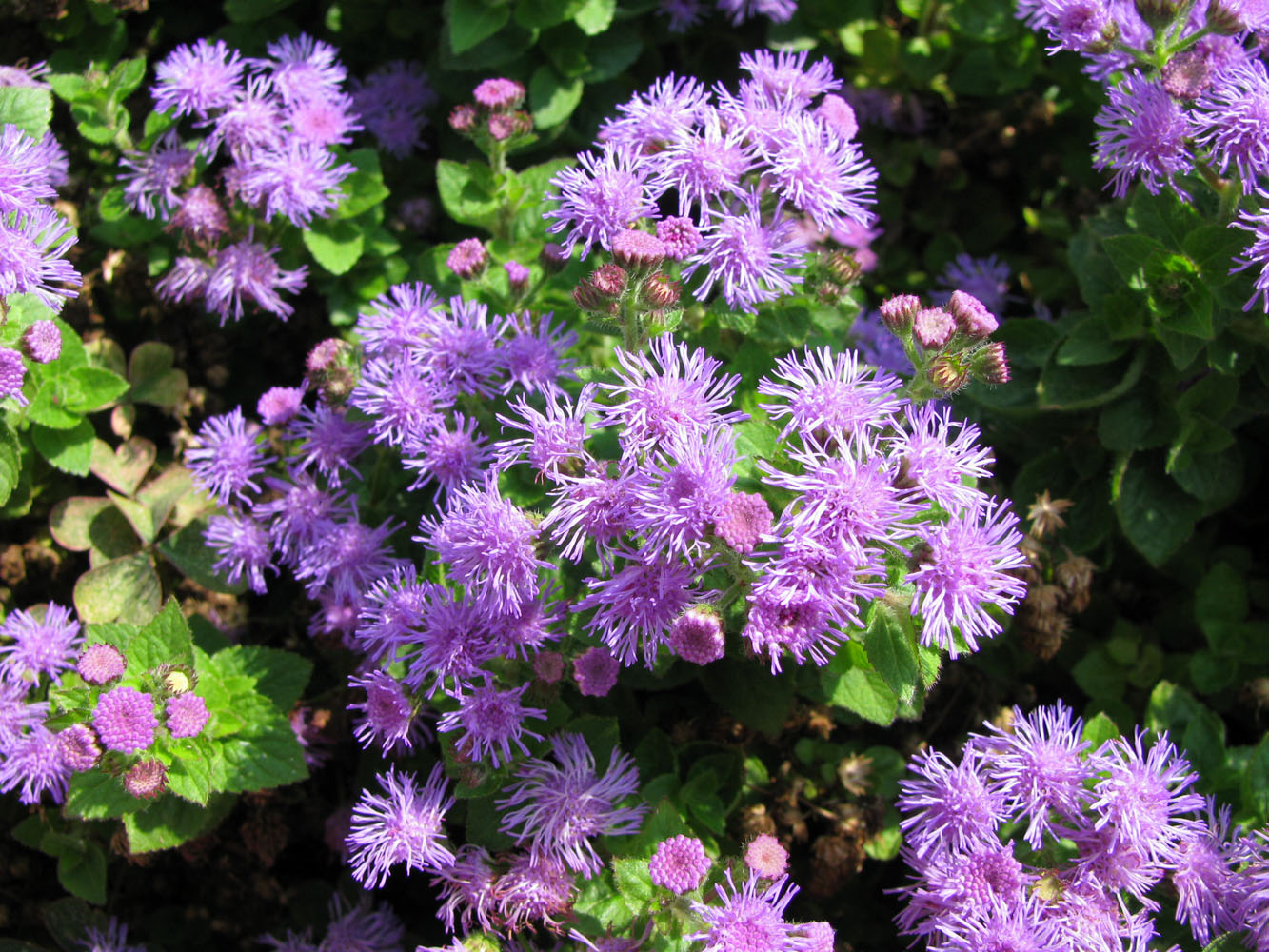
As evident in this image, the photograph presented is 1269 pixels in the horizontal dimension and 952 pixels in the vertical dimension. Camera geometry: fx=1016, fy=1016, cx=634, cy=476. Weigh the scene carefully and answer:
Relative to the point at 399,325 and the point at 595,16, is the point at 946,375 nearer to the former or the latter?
the point at 399,325

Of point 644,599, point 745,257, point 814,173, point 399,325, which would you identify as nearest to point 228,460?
point 399,325

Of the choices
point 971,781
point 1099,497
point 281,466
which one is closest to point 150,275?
point 281,466

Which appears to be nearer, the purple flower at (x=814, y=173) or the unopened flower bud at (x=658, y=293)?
the unopened flower bud at (x=658, y=293)

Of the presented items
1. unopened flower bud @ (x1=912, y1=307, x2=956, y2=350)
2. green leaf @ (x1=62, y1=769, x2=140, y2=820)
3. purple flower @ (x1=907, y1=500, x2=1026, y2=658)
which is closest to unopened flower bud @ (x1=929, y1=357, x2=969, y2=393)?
unopened flower bud @ (x1=912, y1=307, x2=956, y2=350)

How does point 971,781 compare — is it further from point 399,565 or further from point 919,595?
point 399,565

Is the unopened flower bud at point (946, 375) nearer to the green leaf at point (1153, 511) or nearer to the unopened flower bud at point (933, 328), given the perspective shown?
the unopened flower bud at point (933, 328)

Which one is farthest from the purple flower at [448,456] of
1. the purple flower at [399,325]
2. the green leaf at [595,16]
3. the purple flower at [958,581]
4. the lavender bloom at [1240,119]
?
the lavender bloom at [1240,119]
